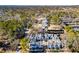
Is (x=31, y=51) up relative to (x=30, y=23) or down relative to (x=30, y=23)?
down

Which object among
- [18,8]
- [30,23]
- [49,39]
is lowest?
[49,39]

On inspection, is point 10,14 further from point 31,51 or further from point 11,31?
point 31,51

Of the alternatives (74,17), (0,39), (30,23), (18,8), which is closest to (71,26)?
(74,17)
